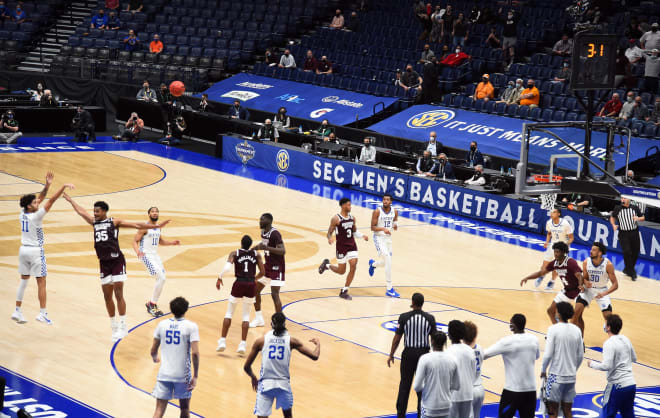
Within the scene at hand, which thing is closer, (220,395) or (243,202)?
(220,395)

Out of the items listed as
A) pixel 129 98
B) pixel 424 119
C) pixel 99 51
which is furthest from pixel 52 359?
pixel 99 51

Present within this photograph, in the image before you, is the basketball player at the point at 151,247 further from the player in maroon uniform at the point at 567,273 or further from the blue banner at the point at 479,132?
the blue banner at the point at 479,132

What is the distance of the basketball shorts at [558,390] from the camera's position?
1071 cm

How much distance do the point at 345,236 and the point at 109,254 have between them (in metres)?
4.86

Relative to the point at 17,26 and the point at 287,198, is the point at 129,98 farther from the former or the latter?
the point at 287,198

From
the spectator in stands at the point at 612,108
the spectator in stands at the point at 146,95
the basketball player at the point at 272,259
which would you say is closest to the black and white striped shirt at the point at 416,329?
the basketball player at the point at 272,259

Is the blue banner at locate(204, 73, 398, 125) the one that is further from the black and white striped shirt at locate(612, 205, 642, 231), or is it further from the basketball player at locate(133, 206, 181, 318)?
the basketball player at locate(133, 206, 181, 318)

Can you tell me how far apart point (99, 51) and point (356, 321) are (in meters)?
29.4

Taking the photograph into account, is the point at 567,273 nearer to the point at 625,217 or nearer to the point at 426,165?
the point at 625,217

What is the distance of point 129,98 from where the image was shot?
37750 mm

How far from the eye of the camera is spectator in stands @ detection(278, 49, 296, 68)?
38188 millimetres

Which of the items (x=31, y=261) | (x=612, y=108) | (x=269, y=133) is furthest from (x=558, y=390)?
(x=269, y=133)

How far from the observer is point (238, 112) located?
114 ft

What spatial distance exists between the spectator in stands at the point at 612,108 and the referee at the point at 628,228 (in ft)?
26.5
